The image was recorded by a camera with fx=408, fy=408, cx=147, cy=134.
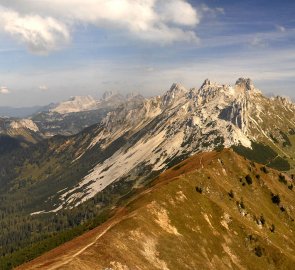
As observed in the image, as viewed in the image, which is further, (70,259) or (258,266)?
(258,266)

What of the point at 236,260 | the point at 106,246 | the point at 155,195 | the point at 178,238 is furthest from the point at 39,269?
the point at 236,260

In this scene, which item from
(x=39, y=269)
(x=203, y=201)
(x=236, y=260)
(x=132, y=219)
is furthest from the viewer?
(x=203, y=201)

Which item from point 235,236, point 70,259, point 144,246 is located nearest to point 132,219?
point 144,246

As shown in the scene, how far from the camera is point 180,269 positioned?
5522 inches

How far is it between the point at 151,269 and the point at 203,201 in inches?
2612

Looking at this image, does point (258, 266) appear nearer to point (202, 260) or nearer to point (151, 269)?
point (202, 260)

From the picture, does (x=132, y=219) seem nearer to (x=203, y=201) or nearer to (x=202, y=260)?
(x=202, y=260)

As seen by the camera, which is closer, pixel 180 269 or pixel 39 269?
pixel 39 269

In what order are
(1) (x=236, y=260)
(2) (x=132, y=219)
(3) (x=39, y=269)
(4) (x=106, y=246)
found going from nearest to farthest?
(3) (x=39, y=269) → (4) (x=106, y=246) → (2) (x=132, y=219) → (1) (x=236, y=260)

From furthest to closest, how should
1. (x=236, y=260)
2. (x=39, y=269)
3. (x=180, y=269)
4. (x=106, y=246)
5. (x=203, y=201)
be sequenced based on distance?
1. (x=203, y=201)
2. (x=236, y=260)
3. (x=180, y=269)
4. (x=106, y=246)
5. (x=39, y=269)

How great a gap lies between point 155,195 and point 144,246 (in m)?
39.5

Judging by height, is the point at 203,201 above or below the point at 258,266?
above

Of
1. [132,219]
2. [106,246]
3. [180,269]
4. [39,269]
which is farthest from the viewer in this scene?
[132,219]

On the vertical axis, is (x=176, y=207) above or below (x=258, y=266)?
above
